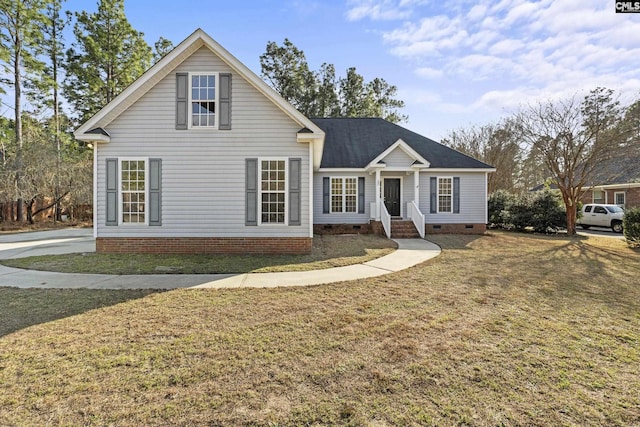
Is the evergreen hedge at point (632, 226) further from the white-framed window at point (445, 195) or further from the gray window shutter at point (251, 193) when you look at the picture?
the gray window shutter at point (251, 193)

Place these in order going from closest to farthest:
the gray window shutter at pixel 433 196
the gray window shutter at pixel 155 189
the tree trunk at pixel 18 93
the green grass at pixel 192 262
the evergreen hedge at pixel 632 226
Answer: the green grass at pixel 192 262 < the gray window shutter at pixel 155 189 < the evergreen hedge at pixel 632 226 < the gray window shutter at pixel 433 196 < the tree trunk at pixel 18 93

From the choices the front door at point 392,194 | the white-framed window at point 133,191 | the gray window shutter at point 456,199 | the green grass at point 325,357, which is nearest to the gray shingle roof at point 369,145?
the gray window shutter at point 456,199

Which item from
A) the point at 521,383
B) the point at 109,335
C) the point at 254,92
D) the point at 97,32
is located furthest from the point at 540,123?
the point at 97,32

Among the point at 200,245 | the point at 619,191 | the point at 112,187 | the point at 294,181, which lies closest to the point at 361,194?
the point at 294,181

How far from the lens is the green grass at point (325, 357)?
2398mm

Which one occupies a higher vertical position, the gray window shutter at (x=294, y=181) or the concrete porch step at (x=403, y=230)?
the gray window shutter at (x=294, y=181)

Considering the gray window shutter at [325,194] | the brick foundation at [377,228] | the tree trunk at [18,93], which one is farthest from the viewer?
the tree trunk at [18,93]

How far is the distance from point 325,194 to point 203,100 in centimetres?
718

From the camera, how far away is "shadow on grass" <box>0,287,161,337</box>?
166 inches

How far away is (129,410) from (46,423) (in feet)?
1.81

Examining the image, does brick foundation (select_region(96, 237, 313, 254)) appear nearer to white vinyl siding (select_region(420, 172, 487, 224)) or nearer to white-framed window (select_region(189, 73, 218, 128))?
white-framed window (select_region(189, 73, 218, 128))

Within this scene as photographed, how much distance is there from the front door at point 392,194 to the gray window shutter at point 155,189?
10197 millimetres

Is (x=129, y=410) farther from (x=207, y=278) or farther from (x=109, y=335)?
(x=207, y=278)

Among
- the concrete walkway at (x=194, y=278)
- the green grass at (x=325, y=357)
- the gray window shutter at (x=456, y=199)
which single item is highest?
the gray window shutter at (x=456, y=199)
